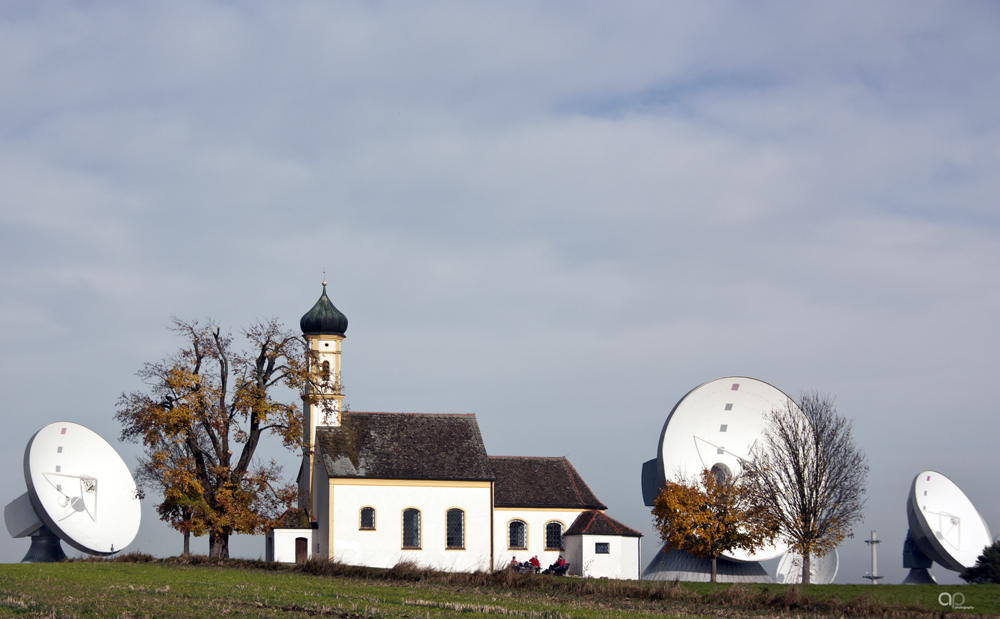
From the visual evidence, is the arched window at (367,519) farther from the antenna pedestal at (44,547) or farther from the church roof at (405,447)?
the antenna pedestal at (44,547)

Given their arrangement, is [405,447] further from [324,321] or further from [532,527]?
[324,321]

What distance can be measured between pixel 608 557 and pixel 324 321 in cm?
1980

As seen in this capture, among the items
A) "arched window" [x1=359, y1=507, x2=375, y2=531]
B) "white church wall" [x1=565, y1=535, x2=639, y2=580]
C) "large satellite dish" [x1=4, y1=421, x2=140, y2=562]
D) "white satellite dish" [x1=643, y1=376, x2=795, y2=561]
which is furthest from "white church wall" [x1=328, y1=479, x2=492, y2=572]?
"large satellite dish" [x1=4, y1=421, x2=140, y2=562]

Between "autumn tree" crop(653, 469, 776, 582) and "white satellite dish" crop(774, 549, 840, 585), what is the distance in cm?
489

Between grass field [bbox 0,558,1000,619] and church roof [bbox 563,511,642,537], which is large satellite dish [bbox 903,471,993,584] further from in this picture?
grass field [bbox 0,558,1000,619]

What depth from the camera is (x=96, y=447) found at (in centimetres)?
5675

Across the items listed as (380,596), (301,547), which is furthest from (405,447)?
(380,596)

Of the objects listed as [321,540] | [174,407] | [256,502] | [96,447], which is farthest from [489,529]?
[96,447]

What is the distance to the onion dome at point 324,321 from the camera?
5722 cm

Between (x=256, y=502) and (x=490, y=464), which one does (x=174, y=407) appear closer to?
(x=256, y=502)

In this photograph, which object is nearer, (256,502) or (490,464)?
(256,502)

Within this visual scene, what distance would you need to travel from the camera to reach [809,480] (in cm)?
4712

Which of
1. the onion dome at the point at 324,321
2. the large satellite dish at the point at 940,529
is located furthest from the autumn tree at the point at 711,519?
the onion dome at the point at 324,321

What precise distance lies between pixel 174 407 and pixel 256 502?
537cm
